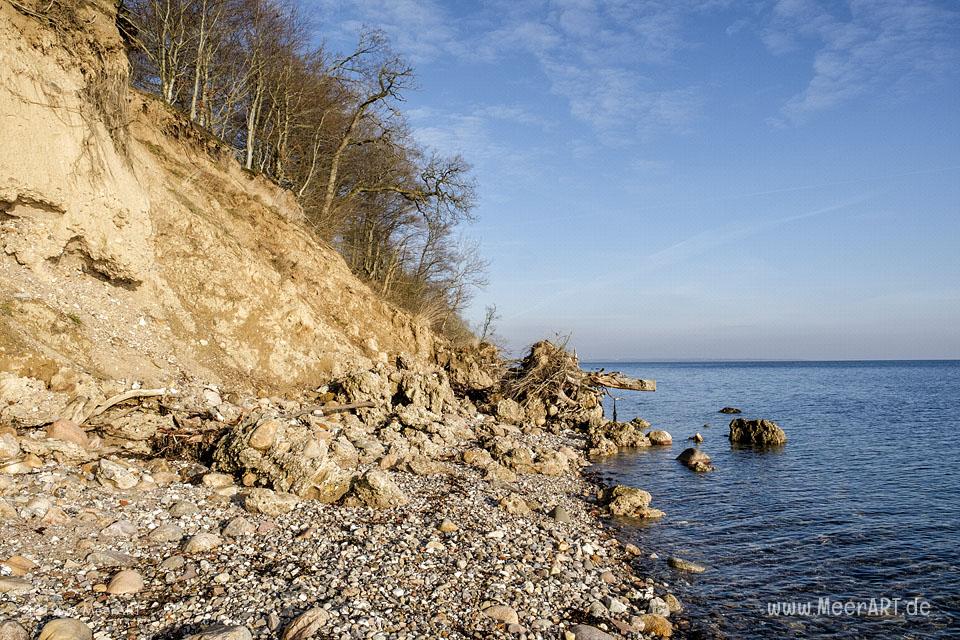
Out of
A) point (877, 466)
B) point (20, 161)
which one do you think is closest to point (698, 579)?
point (877, 466)

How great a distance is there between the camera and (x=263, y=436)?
902 cm

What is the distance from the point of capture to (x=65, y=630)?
170 inches

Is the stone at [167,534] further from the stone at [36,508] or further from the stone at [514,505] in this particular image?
the stone at [514,505]

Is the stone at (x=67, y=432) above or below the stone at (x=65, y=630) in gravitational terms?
above

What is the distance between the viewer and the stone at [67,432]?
8.21 metres

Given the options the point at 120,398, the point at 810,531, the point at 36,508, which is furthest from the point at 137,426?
the point at 810,531

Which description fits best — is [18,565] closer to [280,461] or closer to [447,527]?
[280,461]

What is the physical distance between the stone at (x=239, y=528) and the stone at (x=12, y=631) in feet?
8.39

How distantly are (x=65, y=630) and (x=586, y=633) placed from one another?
4798mm

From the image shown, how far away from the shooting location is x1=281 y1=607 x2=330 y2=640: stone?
4805mm

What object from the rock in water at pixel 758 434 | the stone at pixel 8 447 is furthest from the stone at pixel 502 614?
the rock in water at pixel 758 434

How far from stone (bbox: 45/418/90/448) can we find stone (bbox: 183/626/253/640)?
209 inches

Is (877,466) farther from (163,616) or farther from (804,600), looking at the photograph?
(163,616)

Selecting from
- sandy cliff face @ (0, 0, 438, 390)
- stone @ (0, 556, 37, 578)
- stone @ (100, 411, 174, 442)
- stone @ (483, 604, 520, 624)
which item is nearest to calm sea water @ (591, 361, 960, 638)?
stone @ (483, 604, 520, 624)
